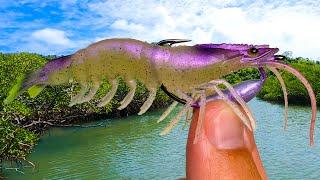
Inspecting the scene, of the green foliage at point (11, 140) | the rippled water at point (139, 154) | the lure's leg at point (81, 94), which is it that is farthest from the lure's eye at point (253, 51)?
the rippled water at point (139, 154)

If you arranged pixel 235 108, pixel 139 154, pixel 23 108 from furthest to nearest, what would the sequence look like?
pixel 139 154
pixel 23 108
pixel 235 108

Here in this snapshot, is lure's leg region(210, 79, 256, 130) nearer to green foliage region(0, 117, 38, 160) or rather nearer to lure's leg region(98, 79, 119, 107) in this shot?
lure's leg region(98, 79, 119, 107)

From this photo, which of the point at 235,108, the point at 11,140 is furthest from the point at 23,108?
the point at 235,108

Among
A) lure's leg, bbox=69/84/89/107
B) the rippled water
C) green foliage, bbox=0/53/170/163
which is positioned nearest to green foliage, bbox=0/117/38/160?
green foliage, bbox=0/53/170/163

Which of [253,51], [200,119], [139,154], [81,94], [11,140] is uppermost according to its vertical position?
[253,51]

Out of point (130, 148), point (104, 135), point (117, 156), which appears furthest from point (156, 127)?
point (117, 156)

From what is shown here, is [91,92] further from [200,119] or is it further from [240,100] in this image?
[240,100]

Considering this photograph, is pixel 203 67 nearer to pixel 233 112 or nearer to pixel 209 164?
pixel 233 112
